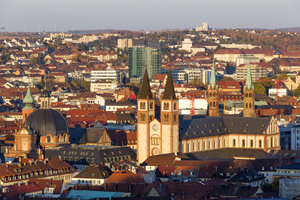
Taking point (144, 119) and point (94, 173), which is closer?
point (94, 173)

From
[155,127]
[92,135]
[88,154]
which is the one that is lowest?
[92,135]

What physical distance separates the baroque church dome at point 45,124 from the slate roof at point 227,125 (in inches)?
455

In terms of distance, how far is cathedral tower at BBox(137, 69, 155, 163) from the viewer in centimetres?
11569

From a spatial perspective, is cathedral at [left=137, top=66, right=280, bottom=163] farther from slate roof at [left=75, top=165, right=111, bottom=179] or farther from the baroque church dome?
slate roof at [left=75, top=165, right=111, bottom=179]

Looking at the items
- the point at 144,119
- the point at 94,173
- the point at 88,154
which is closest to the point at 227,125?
the point at 144,119

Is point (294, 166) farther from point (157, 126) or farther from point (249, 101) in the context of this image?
point (249, 101)

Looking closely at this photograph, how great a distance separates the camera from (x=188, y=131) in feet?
392

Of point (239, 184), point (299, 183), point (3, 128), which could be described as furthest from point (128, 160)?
point (3, 128)

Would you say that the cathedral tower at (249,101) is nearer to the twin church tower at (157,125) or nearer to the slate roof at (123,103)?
the twin church tower at (157,125)

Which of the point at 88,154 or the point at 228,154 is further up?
the point at 88,154

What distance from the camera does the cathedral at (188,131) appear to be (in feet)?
379

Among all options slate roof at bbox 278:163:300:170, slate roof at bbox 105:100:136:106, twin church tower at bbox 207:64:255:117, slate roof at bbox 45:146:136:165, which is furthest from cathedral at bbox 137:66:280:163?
slate roof at bbox 105:100:136:106

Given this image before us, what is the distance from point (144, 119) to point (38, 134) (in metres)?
10.6

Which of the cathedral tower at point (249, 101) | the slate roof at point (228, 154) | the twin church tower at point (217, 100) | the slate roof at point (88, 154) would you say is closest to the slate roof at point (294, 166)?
the slate roof at point (228, 154)
